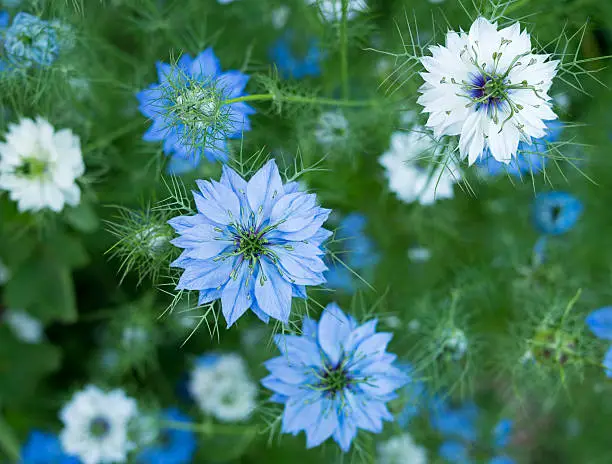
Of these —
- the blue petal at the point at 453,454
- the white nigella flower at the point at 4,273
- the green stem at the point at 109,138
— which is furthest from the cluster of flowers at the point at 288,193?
the white nigella flower at the point at 4,273

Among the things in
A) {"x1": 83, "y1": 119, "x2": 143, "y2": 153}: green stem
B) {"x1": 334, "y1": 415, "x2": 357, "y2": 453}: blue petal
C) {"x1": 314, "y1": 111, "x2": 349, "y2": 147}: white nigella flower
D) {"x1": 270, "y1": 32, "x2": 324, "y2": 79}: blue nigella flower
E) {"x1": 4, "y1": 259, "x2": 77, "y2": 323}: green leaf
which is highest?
{"x1": 270, "y1": 32, "x2": 324, "y2": 79}: blue nigella flower

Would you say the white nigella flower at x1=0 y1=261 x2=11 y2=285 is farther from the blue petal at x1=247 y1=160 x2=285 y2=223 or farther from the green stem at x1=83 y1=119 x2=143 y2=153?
the blue petal at x1=247 y1=160 x2=285 y2=223

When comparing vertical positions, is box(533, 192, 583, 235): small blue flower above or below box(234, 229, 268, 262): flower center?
above

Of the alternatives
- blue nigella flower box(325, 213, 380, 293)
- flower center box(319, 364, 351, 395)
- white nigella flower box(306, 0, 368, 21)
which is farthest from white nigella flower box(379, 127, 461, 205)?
flower center box(319, 364, 351, 395)

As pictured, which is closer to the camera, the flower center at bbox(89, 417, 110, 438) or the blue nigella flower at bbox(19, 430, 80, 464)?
the flower center at bbox(89, 417, 110, 438)

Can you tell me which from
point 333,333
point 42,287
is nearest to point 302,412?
point 333,333

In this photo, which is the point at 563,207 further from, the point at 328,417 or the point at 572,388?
the point at 328,417

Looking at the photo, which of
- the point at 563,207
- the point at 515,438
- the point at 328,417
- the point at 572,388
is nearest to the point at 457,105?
the point at 328,417
